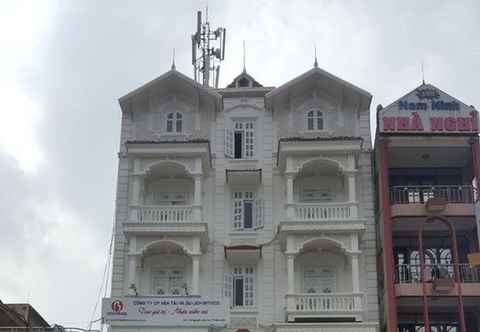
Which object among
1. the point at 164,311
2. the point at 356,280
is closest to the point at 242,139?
the point at 356,280

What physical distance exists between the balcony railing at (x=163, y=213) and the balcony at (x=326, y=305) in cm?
542

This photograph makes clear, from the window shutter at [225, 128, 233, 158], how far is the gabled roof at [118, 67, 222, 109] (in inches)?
50.8

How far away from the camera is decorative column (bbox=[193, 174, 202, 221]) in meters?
33.6

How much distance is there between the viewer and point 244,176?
3491 centimetres

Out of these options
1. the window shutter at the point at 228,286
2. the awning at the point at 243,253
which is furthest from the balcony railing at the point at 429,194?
the window shutter at the point at 228,286

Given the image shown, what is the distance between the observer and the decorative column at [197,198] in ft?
110

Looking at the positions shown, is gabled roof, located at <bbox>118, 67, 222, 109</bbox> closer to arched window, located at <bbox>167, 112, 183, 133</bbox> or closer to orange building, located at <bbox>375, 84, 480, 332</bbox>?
arched window, located at <bbox>167, 112, 183, 133</bbox>

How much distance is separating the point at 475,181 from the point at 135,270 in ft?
46.2

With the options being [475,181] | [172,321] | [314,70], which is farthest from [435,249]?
[172,321]

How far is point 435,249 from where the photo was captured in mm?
34844

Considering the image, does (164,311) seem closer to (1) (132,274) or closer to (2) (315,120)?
(1) (132,274)

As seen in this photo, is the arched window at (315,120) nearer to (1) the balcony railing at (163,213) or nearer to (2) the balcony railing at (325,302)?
(1) the balcony railing at (163,213)

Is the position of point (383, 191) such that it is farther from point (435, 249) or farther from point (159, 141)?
point (159, 141)

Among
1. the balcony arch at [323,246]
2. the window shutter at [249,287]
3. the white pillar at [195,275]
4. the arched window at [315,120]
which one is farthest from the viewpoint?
the arched window at [315,120]
